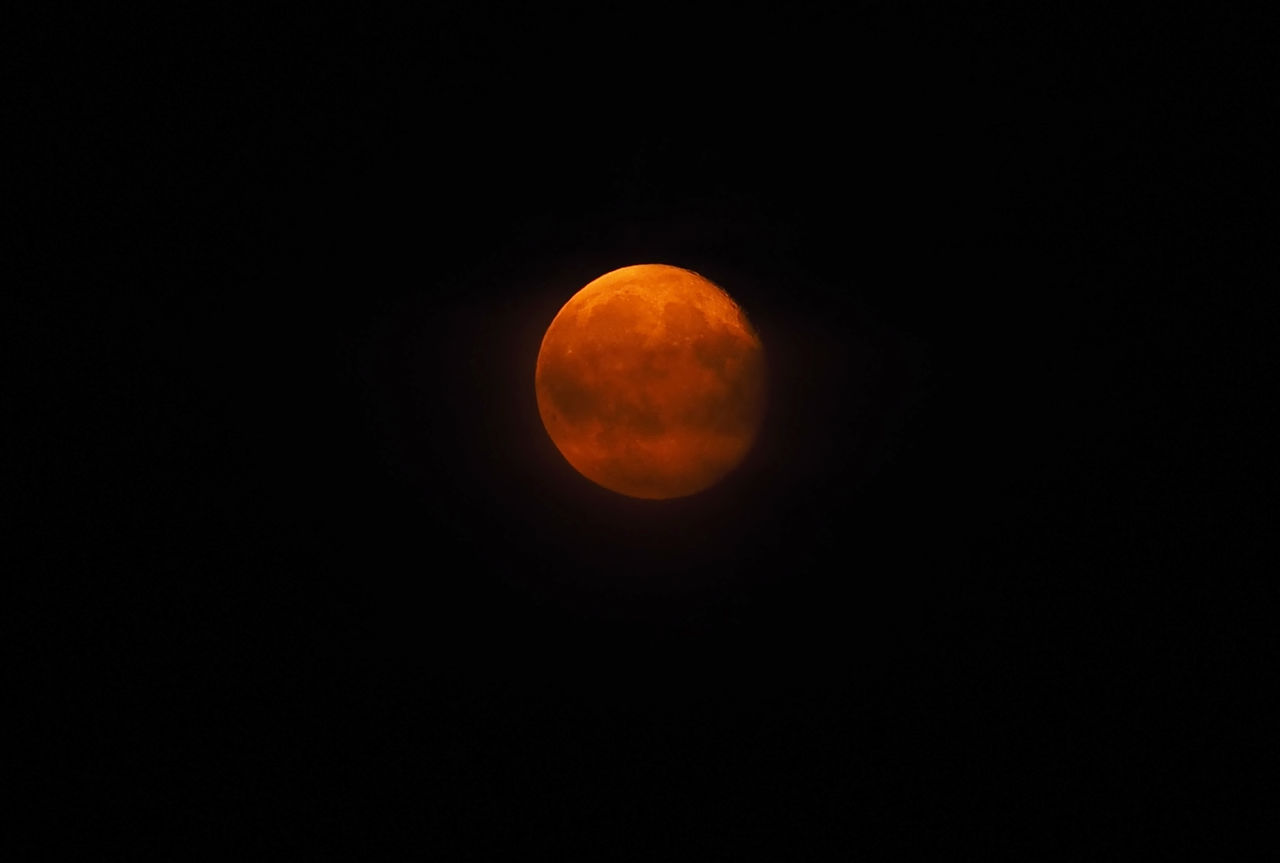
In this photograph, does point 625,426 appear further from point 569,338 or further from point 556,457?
point 556,457

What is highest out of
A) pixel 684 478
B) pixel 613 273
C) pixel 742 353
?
pixel 613 273

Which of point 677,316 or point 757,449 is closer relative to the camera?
point 677,316

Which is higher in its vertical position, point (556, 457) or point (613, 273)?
point (613, 273)

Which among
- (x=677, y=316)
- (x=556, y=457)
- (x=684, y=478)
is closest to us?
(x=677, y=316)

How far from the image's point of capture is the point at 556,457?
2.93 m

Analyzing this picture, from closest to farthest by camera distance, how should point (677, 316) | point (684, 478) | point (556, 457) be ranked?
point (677, 316) → point (684, 478) → point (556, 457)

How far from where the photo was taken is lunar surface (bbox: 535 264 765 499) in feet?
7.70

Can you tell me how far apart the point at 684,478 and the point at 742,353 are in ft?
1.68

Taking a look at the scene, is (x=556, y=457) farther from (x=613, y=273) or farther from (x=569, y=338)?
(x=613, y=273)

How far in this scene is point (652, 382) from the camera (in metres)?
2.33

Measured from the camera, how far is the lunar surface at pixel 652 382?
235 centimetres

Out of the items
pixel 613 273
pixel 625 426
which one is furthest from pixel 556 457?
pixel 613 273

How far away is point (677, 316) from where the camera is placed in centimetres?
237

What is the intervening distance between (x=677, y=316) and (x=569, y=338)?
0.41m
